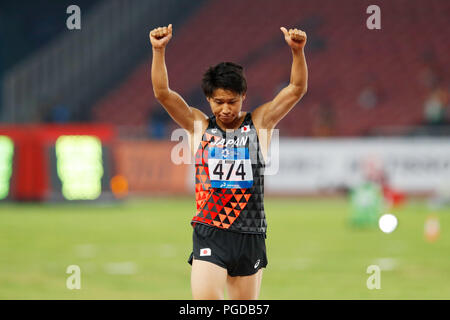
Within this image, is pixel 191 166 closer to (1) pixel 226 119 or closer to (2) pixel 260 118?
(2) pixel 260 118

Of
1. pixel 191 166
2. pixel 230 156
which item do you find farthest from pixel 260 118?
pixel 191 166

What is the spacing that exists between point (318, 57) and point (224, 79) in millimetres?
27498

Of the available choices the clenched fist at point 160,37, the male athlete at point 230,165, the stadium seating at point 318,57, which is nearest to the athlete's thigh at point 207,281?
the male athlete at point 230,165

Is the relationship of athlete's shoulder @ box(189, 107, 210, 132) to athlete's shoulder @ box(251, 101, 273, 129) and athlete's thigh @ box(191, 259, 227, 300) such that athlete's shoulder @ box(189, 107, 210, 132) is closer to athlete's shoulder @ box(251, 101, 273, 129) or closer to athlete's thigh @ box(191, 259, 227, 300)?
athlete's shoulder @ box(251, 101, 273, 129)

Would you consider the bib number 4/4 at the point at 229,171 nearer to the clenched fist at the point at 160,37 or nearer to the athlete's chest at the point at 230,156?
the athlete's chest at the point at 230,156

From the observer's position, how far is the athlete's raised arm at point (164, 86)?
5637mm

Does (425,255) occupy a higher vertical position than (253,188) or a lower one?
lower

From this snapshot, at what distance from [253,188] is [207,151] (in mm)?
390

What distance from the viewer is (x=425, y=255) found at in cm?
1230

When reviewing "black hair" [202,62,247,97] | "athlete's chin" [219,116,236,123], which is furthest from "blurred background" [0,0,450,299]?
"black hair" [202,62,247,97]

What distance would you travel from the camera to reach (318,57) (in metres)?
32.6

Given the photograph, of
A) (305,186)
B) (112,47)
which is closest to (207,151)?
(305,186)

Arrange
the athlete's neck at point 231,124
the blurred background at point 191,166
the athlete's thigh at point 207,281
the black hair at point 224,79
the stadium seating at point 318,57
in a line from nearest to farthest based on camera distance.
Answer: the athlete's thigh at point 207,281 → the black hair at point 224,79 → the athlete's neck at point 231,124 → the blurred background at point 191,166 → the stadium seating at point 318,57

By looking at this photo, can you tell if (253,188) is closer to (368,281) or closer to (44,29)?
(368,281)
